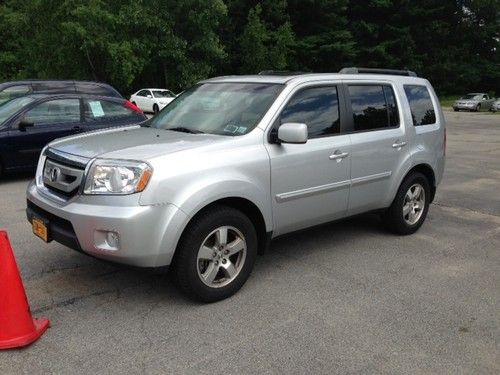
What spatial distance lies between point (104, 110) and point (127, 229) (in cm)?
659

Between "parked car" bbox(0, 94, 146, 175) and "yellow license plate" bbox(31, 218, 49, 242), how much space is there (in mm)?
4788

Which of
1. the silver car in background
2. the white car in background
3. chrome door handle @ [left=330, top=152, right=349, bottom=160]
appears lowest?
the silver car in background

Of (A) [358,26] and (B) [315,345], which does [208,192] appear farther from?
(A) [358,26]

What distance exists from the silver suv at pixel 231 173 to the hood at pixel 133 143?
1 centimetres

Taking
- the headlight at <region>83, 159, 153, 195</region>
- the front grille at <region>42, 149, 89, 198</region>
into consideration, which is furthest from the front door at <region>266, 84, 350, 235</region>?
the front grille at <region>42, 149, 89, 198</region>

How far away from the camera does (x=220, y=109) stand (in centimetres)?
Result: 465

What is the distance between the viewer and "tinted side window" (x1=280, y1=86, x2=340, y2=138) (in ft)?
14.9

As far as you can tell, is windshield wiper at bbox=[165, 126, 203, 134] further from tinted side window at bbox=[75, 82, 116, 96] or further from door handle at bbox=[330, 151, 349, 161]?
tinted side window at bbox=[75, 82, 116, 96]

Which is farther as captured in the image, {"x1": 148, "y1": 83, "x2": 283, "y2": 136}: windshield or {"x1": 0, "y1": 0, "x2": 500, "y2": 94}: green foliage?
{"x1": 0, "y1": 0, "x2": 500, "y2": 94}: green foliage

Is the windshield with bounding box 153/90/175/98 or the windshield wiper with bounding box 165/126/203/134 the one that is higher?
the windshield wiper with bounding box 165/126/203/134

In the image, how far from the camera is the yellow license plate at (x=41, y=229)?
3917 mm

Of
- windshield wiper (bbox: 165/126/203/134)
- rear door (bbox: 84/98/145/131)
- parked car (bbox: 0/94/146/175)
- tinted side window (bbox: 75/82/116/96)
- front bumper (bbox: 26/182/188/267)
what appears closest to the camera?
front bumper (bbox: 26/182/188/267)

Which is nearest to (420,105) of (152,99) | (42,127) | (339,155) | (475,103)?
(339,155)

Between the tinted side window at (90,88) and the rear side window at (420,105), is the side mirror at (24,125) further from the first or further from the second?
the rear side window at (420,105)
